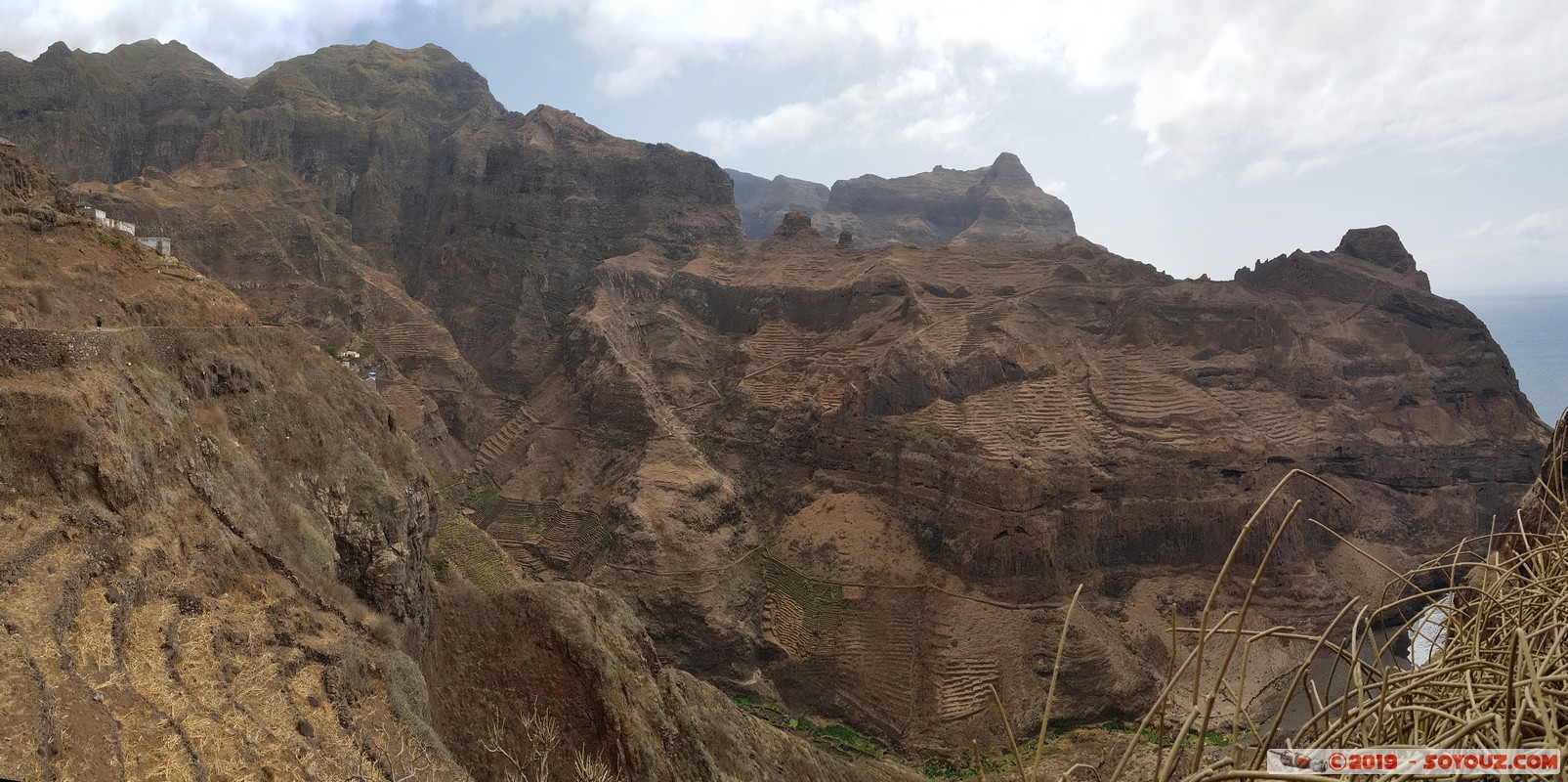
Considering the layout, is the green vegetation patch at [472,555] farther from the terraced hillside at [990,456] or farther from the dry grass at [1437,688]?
the dry grass at [1437,688]

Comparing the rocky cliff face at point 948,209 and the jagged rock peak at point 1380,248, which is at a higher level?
the rocky cliff face at point 948,209

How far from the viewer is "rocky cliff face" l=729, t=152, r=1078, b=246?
96.4 meters

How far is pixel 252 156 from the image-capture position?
214ft

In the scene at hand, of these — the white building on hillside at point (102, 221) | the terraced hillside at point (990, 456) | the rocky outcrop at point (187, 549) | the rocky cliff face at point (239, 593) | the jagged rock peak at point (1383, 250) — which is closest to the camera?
the rocky outcrop at point (187, 549)

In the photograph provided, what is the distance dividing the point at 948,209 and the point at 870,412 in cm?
6747

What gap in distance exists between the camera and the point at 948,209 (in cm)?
10469

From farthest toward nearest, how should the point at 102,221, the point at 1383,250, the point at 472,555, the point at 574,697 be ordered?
the point at 1383,250 < the point at 472,555 < the point at 102,221 < the point at 574,697

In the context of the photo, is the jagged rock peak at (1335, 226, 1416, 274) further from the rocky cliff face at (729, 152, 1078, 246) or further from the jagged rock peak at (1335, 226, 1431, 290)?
the rocky cliff face at (729, 152, 1078, 246)

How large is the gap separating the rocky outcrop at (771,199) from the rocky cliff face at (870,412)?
196ft

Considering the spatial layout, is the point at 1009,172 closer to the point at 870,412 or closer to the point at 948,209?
the point at 948,209

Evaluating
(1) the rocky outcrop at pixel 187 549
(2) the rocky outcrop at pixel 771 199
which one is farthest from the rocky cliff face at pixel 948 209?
(1) the rocky outcrop at pixel 187 549

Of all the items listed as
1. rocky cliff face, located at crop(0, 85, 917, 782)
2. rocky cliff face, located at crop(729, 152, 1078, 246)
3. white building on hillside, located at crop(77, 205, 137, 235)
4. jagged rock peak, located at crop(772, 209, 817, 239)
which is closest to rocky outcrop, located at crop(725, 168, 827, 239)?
rocky cliff face, located at crop(729, 152, 1078, 246)

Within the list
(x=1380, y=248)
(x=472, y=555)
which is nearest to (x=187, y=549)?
(x=472, y=555)

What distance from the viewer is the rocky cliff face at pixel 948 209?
96375 millimetres
